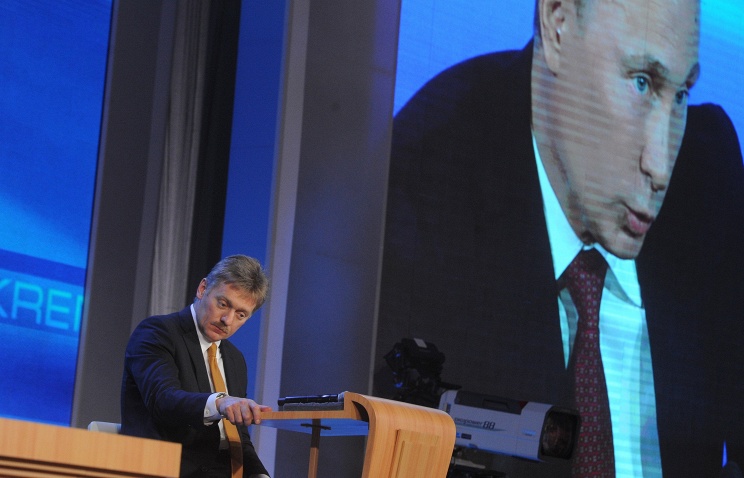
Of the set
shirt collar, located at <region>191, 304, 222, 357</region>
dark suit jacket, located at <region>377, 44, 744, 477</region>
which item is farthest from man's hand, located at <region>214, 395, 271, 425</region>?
dark suit jacket, located at <region>377, 44, 744, 477</region>

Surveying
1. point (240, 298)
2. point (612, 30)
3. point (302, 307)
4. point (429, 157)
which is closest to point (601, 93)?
point (612, 30)

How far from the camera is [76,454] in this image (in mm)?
1744

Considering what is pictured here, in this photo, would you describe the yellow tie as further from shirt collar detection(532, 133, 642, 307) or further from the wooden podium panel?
shirt collar detection(532, 133, 642, 307)

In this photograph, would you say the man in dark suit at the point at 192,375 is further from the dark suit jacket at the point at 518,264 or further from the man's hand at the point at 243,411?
the dark suit jacket at the point at 518,264

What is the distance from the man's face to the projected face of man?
3207mm

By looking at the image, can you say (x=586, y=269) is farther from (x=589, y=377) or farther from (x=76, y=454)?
(x=76, y=454)

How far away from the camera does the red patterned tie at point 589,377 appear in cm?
554

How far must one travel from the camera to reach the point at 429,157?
202 inches

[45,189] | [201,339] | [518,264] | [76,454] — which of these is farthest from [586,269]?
[76,454]

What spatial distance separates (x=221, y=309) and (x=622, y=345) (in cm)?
357

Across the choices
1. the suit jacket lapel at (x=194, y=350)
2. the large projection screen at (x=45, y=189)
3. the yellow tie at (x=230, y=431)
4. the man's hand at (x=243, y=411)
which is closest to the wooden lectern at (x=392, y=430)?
the man's hand at (x=243, y=411)

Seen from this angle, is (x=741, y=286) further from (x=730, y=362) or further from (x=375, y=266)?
(x=375, y=266)

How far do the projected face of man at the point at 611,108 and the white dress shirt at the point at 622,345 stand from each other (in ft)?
0.27

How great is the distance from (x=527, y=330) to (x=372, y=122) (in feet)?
4.68
